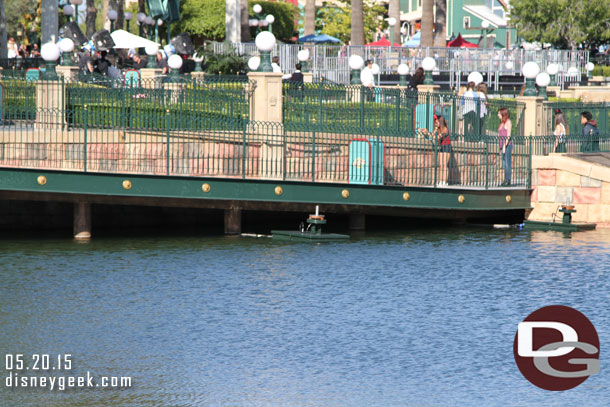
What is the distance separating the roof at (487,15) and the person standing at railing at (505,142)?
183 ft

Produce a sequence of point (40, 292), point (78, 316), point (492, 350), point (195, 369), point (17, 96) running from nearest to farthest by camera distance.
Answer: point (195, 369) < point (492, 350) < point (78, 316) < point (40, 292) < point (17, 96)

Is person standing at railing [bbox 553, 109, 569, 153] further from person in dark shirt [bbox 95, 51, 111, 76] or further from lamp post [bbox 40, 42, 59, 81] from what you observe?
person in dark shirt [bbox 95, 51, 111, 76]

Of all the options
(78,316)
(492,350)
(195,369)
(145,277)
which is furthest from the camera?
(145,277)

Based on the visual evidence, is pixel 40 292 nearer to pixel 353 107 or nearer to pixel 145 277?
pixel 145 277

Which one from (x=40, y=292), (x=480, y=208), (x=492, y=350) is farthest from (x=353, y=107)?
(x=492, y=350)

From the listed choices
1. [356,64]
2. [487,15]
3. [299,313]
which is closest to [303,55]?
[356,64]

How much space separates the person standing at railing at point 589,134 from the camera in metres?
24.3

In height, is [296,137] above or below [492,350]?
above

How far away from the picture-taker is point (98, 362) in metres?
12.9

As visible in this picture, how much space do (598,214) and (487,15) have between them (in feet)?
192

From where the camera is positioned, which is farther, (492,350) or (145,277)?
(145,277)

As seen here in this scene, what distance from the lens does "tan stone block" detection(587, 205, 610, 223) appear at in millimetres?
23062

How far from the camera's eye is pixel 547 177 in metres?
23.3

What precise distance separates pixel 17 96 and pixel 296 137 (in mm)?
5487
